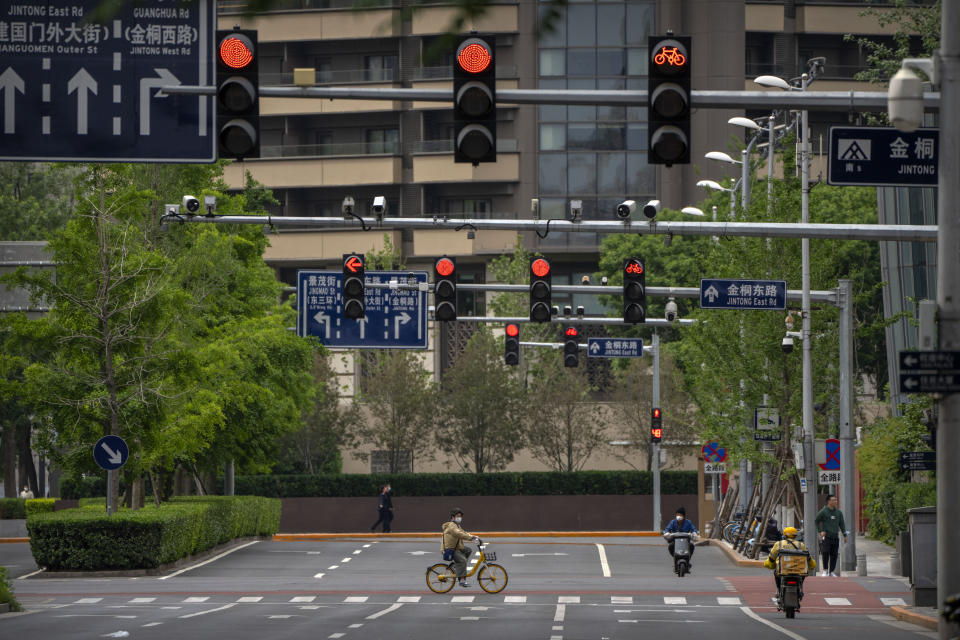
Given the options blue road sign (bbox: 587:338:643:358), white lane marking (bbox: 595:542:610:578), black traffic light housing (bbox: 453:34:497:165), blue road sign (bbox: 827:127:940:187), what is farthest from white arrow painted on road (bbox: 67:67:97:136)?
blue road sign (bbox: 587:338:643:358)

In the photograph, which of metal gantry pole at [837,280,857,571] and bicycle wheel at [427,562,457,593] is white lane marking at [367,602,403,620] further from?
metal gantry pole at [837,280,857,571]

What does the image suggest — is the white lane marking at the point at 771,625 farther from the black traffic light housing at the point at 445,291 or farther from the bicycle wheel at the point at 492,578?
the black traffic light housing at the point at 445,291

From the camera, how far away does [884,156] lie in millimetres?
16656

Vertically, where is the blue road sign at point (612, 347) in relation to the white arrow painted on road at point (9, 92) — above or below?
below

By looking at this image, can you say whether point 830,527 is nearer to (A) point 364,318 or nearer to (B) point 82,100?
(A) point 364,318

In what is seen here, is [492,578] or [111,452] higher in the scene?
[111,452]

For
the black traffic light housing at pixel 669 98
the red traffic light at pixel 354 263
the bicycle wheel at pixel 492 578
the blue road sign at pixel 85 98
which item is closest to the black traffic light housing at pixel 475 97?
the black traffic light housing at pixel 669 98

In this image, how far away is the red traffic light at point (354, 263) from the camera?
103 ft

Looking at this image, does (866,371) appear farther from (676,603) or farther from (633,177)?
(676,603)

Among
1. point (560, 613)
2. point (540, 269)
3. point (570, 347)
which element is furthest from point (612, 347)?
point (560, 613)

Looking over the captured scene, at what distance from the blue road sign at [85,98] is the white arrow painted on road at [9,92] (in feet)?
0.03

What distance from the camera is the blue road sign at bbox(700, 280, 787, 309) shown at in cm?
3044

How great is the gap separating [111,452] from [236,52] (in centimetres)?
2008

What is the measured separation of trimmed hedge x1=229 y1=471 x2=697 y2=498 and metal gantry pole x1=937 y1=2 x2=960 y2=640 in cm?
5245
